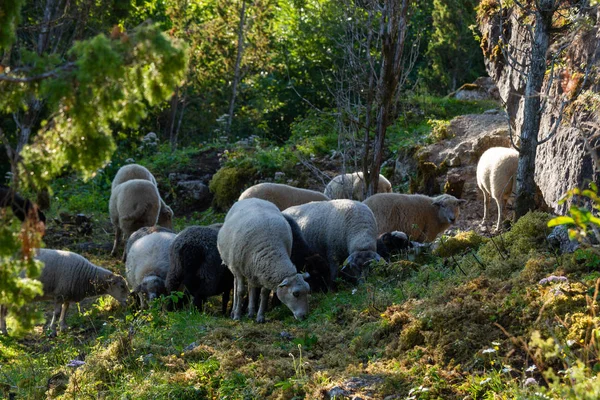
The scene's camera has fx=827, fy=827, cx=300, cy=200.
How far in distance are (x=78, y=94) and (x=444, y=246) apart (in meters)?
7.21

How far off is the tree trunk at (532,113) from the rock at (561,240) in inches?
73.6

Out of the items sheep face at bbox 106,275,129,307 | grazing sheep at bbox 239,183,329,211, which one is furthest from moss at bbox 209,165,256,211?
sheep face at bbox 106,275,129,307

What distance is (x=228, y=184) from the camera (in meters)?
18.7

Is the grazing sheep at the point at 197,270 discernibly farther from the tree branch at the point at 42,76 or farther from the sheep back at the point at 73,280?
the tree branch at the point at 42,76

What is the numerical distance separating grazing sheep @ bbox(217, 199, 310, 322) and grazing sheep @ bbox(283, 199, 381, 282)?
1221mm

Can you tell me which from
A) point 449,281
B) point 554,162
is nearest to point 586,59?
point 554,162

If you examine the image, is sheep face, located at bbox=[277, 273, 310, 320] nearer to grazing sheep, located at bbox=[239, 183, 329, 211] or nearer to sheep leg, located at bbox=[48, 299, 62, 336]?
sheep leg, located at bbox=[48, 299, 62, 336]

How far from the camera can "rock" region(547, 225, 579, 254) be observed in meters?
7.86

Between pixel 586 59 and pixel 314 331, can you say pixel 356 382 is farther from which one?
pixel 586 59

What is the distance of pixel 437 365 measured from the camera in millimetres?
6457

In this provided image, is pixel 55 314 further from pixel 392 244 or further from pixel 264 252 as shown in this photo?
pixel 392 244

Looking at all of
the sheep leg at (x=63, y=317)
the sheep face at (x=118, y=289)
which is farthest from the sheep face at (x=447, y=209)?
the sheep leg at (x=63, y=317)

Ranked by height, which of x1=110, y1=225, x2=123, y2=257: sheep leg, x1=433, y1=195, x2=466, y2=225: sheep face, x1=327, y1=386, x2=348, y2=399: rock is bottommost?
x1=110, y1=225, x2=123, y2=257: sheep leg

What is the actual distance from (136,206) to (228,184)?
4.03m
